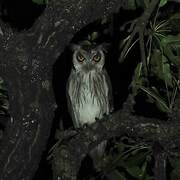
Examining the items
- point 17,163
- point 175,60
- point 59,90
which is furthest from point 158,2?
point 59,90

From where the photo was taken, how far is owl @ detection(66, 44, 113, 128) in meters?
3.10

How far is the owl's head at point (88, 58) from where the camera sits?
10.1ft

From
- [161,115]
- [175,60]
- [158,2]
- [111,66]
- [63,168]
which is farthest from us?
[111,66]

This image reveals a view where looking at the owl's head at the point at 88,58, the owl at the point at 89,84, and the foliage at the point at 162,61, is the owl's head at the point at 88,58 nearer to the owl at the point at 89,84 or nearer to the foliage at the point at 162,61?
the owl at the point at 89,84

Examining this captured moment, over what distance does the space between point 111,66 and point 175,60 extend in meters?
1.36

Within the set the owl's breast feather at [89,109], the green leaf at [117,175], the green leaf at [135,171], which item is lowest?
the green leaf at [117,175]

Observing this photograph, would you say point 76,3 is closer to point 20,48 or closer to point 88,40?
point 20,48

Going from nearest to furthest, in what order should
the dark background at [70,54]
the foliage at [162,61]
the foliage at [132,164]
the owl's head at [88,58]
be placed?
the foliage at [162,61]
the foliage at [132,164]
the owl's head at [88,58]
the dark background at [70,54]

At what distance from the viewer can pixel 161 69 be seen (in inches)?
93.9

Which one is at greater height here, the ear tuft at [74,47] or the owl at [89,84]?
the ear tuft at [74,47]

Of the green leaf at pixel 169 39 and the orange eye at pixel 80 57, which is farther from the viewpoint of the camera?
the orange eye at pixel 80 57

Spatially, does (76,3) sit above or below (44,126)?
above

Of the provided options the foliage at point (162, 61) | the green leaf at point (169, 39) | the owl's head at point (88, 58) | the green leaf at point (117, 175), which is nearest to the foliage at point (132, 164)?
the green leaf at point (117, 175)

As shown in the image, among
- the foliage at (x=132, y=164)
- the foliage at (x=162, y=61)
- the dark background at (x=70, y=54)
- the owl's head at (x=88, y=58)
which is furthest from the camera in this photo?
the dark background at (x=70, y=54)
